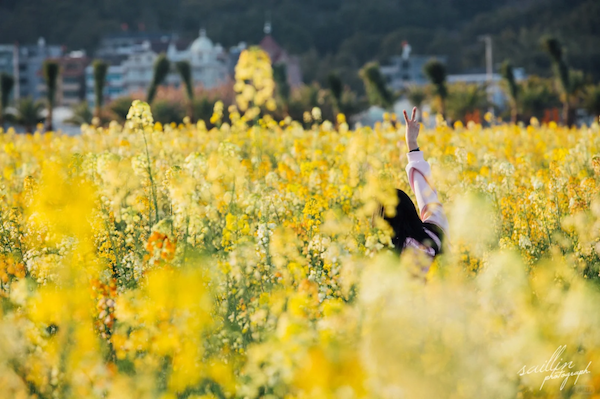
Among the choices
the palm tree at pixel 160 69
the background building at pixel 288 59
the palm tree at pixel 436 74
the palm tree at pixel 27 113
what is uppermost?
the background building at pixel 288 59

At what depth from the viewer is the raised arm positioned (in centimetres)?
362

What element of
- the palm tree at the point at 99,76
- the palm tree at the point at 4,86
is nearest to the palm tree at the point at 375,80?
the palm tree at the point at 99,76

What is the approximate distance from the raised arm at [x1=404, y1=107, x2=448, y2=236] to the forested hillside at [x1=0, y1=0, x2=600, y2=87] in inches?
2895

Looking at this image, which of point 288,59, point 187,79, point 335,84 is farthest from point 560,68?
Result: point 288,59

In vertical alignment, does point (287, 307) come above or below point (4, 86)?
below

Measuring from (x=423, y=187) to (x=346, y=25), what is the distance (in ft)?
388

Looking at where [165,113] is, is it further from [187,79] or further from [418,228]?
[418,228]

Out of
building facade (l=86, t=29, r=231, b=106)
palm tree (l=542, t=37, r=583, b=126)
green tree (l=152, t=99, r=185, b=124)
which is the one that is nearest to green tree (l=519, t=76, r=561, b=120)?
palm tree (l=542, t=37, r=583, b=126)

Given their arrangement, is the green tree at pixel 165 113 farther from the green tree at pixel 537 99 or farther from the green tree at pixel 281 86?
the green tree at pixel 537 99

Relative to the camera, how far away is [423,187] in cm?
383

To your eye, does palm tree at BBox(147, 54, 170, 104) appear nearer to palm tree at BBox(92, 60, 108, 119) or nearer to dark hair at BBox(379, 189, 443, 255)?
palm tree at BBox(92, 60, 108, 119)

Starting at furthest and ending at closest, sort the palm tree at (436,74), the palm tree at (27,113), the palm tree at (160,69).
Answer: the palm tree at (27,113) < the palm tree at (160,69) < the palm tree at (436,74)

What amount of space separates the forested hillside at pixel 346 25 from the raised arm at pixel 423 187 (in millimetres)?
73521

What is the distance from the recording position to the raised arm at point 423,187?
3.62m
